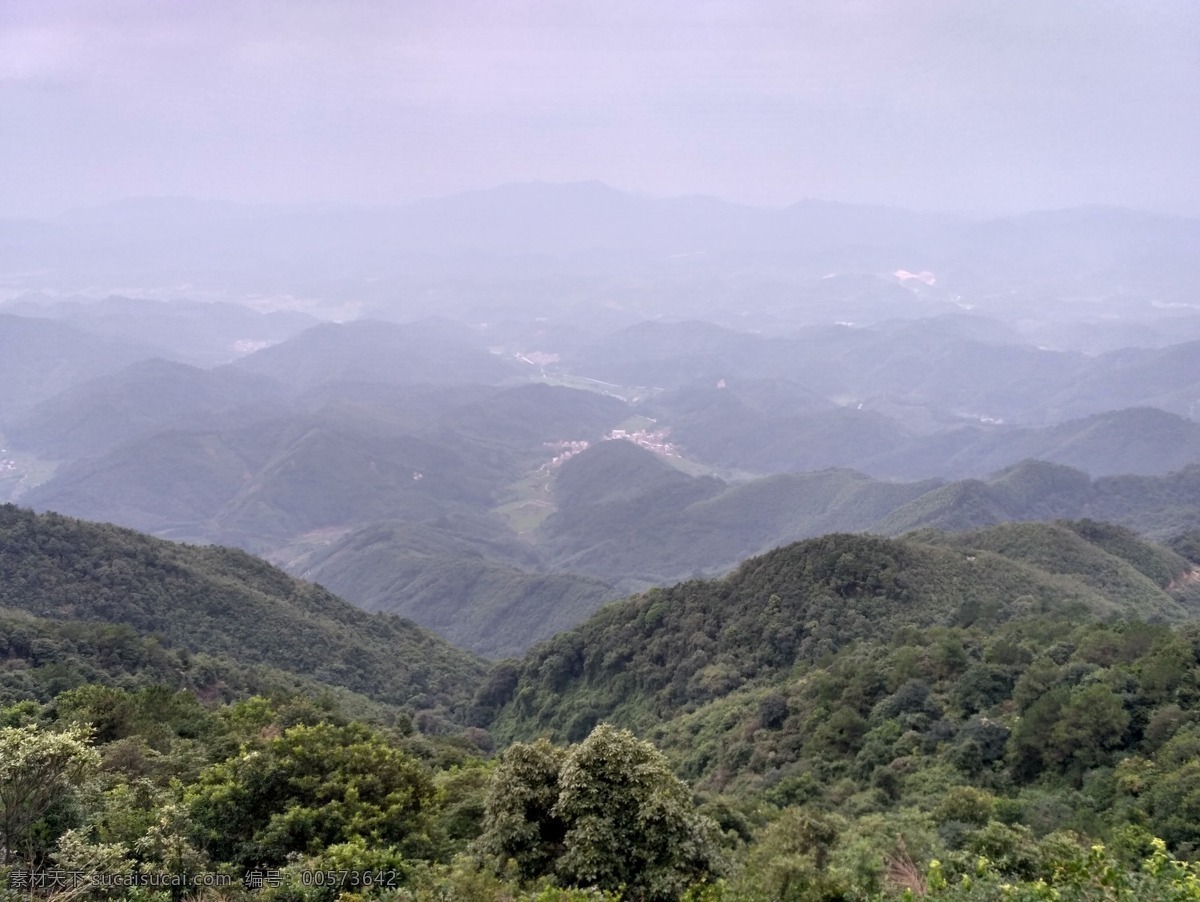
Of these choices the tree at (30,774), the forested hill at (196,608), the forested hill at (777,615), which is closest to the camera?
A: the tree at (30,774)

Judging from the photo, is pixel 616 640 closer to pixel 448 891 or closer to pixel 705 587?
pixel 705 587

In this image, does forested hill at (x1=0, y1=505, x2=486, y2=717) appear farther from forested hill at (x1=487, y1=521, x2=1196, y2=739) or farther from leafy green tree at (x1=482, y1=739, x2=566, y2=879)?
leafy green tree at (x1=482, y1=739, x2=566, y2=879)

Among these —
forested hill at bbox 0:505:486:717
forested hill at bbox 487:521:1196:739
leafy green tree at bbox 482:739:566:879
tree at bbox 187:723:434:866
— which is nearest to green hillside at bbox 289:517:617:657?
forested hill at bbox 0:505:486:717

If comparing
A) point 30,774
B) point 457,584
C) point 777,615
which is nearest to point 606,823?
point 30,774

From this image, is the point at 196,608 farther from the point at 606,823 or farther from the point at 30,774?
the point at 606,823

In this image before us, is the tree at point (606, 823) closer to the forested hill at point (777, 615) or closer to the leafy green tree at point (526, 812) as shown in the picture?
the leafy green tree at point (526, 812)

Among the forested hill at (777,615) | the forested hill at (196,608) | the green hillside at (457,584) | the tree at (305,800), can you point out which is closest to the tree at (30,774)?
the tree at (305,800)
